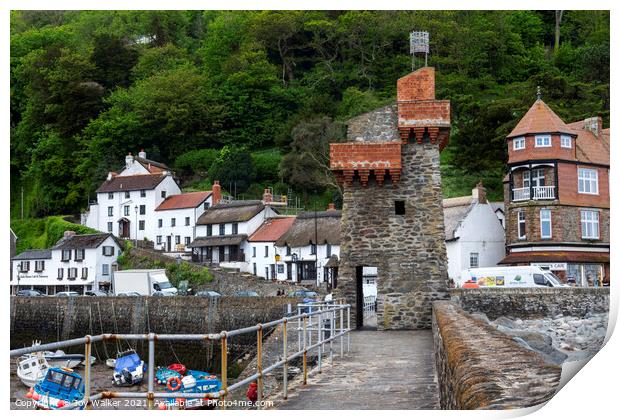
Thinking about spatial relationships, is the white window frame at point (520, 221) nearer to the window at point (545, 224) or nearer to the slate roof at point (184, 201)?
the window at point (545, 224)

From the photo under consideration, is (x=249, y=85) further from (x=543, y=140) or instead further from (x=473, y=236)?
(x=543, y=140)

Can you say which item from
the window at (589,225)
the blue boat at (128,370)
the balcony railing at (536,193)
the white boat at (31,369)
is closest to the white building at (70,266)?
the white boat at (31,369)

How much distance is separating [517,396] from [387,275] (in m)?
13.9

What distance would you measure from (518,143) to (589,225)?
4741 mm

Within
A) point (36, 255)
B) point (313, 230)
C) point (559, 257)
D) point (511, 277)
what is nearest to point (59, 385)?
point (511, 277)

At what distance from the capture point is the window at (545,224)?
3422 centimetres

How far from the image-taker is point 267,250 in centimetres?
4912

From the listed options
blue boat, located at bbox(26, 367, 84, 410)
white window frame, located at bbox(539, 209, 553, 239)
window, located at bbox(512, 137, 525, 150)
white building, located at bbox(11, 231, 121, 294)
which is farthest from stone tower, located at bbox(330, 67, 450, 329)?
A: white building, located at bbox(11, 231, 121, 294)

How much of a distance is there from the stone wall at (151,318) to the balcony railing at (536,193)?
11.8m

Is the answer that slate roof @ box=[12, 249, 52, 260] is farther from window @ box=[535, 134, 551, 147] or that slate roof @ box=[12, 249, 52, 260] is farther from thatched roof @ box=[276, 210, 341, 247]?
window @ box=[535, 134, 551, 147]

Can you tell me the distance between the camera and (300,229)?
154 feet

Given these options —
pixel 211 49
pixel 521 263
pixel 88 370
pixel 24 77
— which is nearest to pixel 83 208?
pixel 24 77
